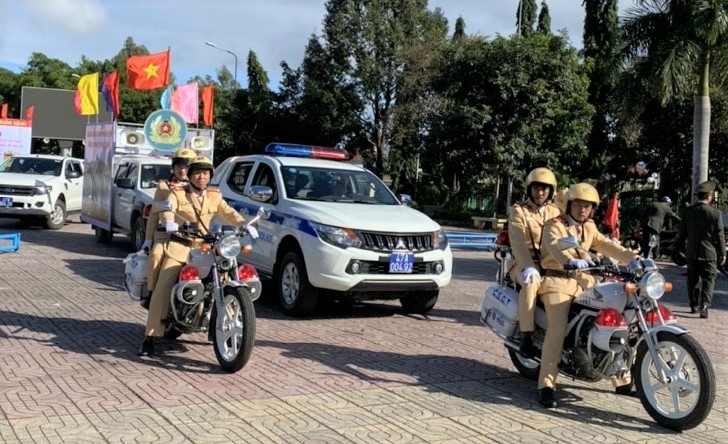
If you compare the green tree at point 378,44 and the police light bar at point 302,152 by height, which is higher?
the green tree at point 378,44

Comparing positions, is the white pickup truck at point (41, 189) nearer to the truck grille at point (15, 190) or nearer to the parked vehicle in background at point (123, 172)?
the truck grille at point (15, 190)

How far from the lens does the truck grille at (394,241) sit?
347 inches

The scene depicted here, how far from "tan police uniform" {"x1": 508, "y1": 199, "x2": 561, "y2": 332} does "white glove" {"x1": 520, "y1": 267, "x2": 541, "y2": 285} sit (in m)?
0.05

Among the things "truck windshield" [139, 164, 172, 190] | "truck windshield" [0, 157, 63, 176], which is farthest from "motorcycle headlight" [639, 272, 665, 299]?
"truck windshield" [0, 157, 63, 176]

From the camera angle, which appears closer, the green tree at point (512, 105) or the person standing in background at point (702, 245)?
the person standing in background at point (702, 245)

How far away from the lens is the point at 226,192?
11086mm

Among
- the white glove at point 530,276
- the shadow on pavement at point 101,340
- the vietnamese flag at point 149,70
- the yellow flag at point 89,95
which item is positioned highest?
the vietnamese flag at point 149,70

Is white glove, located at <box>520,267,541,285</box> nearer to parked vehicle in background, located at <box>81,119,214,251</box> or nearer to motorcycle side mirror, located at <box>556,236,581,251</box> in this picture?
motorcycle side mirror, located at <box>556,236,581,251</box>

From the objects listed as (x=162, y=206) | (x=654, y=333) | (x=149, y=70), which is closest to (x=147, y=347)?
(x=162, y=206)

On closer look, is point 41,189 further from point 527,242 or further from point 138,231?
point 527,242

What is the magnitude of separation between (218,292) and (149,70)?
54.1 ft

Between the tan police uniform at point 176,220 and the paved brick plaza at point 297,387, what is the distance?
0.40 meters

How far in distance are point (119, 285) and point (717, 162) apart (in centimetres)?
2709

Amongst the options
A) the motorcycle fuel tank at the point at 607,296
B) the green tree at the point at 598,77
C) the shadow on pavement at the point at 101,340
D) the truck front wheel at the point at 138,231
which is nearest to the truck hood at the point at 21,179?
the truck front wheel at the point at 138,231
